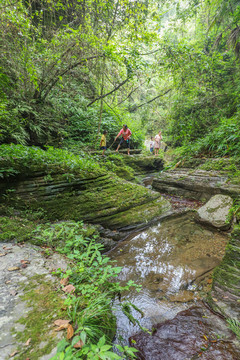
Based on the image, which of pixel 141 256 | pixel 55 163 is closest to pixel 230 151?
pixel 141 256

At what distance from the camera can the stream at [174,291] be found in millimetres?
1918

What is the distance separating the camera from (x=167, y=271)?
3307 mm

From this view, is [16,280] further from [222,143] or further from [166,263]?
[222,143]

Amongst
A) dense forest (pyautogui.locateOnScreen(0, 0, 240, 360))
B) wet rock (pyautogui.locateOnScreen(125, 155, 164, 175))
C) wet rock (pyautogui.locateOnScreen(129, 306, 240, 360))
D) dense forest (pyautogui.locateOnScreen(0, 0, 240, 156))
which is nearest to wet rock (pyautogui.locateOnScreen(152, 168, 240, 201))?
dense forest (pyautogui.locateOnScreen(0, 0, 240, 360))

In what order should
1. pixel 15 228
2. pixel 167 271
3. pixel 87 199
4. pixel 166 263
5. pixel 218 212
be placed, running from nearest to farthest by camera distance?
1. pixel 15 228
2. pixel 167 271
3. pixel 166 263
4. pixel 87 199
5. pixel 218 212

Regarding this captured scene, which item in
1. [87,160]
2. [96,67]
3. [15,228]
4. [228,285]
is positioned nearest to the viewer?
[228,285]

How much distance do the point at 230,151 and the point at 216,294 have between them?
6.40 m

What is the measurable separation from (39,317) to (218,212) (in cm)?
512

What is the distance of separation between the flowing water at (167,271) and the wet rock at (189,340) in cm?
1

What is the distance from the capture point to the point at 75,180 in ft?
15.3

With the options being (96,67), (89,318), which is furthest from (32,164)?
(96,67)

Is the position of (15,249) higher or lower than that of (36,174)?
lower

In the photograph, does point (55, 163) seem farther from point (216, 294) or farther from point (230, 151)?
point (230, 151)

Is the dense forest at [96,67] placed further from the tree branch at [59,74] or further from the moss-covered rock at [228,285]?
the moss-covered rock at [228,285]
